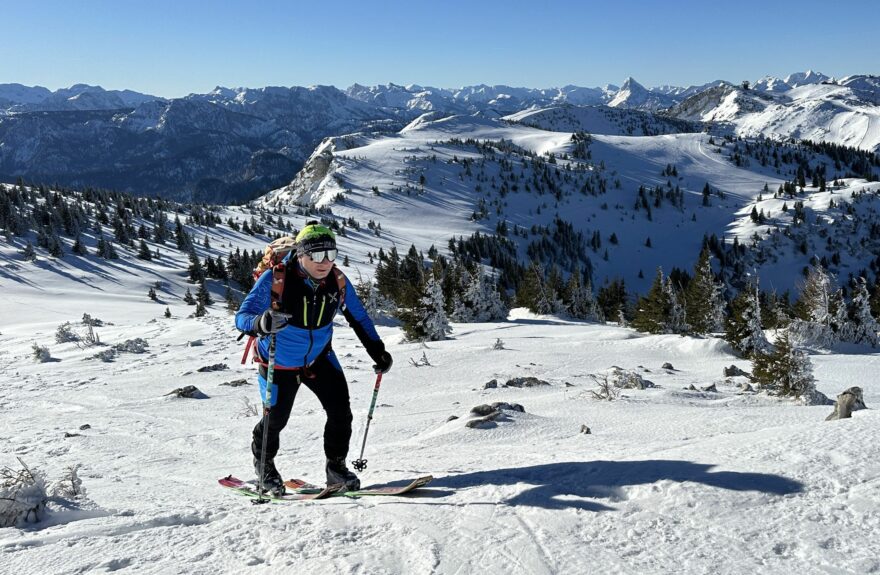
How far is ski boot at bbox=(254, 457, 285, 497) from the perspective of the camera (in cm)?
568

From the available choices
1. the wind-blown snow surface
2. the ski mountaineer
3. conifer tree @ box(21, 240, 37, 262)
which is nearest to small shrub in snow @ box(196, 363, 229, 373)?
the wind-blown snow surface

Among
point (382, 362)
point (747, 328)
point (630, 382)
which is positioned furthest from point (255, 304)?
point (747, 328)

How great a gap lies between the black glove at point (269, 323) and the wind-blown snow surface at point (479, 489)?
1597 mm

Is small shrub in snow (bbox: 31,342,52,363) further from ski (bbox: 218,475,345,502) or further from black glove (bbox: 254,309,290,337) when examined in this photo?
black glove (bbox: 254,309,290,337)

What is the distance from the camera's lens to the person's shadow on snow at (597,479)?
4.38 m

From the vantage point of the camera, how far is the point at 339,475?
19.2 ft

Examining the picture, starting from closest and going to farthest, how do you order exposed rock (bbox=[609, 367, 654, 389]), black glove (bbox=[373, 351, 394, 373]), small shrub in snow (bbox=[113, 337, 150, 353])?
black glove (bbox=[373, 351, 394, 373]) < exposed rock (bbox=[609, 367, 654, 389]) < small shrub in snow (bbox=[113, 337, 150, 353])

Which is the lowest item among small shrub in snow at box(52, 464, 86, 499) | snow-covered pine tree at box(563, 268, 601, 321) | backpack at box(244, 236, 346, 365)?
snow-covered pine tree at box(563, 268, 601, 321)

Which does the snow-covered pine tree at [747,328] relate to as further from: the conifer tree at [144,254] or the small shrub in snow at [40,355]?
the conifer tree at [144,254]

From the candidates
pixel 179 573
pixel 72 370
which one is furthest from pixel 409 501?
pixel 72 370

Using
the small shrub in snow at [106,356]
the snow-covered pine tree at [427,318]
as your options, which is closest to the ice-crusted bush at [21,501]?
the small shrub in snow at [106,356]

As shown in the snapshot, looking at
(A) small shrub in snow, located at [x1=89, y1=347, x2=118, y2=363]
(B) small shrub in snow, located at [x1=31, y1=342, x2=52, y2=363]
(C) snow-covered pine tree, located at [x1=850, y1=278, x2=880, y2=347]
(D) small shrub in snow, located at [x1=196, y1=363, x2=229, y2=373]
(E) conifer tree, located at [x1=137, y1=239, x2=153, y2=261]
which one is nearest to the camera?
(D) small shrub in snow, located at [x1=196, y1=363, x2=229, y2=373]

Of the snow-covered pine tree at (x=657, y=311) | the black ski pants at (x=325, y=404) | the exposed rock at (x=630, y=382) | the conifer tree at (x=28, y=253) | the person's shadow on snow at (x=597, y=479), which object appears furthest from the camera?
the conifer tree at (x=28, y=253)

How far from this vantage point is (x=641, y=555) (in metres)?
3.59
